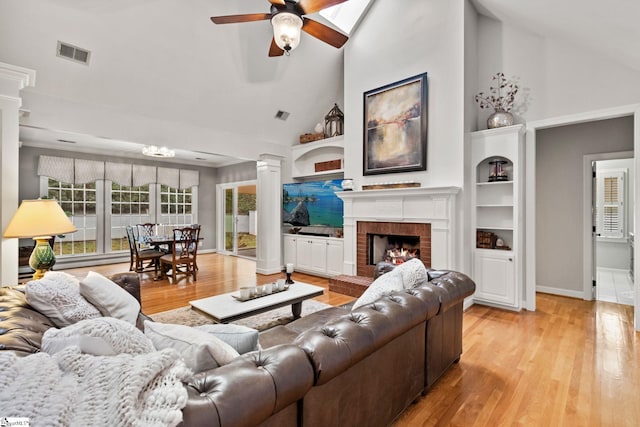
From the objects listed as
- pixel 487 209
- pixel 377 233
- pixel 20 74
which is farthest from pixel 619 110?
pixel 20 74

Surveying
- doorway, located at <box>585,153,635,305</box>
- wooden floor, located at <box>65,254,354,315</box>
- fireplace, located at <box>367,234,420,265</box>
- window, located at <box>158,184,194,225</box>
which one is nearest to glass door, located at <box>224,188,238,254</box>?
window, located at <box>158,184,194,225</box>

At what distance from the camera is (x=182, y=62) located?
4.11m

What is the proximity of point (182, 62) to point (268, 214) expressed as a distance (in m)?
2.99

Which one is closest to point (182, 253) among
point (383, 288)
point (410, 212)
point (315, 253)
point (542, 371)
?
point (315, 253)

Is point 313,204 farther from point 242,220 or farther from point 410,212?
point 242,220

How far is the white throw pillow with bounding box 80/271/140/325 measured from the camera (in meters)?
1.96

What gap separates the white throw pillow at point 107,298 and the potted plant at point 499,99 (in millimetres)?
4452

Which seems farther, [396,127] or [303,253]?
[303,253]

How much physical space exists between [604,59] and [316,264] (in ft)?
16.0

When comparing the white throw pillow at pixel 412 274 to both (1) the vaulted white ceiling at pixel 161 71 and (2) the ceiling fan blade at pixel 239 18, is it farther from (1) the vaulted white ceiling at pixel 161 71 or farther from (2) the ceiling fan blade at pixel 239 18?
(1) the vaulted white ceiling at pixel 161 71

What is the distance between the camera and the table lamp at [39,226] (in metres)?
2.49

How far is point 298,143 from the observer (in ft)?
20.8

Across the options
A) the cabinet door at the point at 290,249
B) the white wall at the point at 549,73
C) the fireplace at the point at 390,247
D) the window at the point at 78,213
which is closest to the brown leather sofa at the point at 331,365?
the fireplace at the point at 390,247

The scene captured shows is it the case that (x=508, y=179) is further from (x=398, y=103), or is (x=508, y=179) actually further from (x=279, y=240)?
(x=279, y=240)
